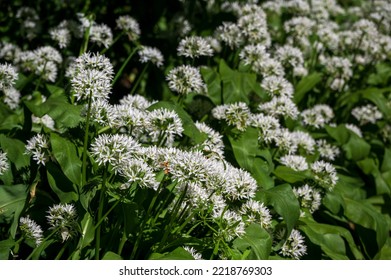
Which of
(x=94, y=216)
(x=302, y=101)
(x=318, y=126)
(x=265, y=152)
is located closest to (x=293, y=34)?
(x=302, y=101)

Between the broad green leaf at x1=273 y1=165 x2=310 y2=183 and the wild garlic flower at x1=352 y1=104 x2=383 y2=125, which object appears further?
the wild garlic flower at x1=352 y1=104 x2=383 y2=125

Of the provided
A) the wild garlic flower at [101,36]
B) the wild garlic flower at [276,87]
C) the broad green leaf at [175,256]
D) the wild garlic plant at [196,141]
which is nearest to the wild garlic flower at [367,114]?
the wild garlic plant at [196,141]

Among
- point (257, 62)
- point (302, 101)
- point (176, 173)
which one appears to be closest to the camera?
point (176, 173)

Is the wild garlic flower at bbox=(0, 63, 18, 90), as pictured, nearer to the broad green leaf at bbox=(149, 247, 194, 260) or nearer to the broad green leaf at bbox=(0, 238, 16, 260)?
the broad green leaf at bbox=(0, 238, 16, 260)

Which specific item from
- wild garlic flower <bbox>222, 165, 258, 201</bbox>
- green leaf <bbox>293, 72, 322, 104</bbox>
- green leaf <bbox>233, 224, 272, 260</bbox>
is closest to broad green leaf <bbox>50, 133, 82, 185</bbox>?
wild garlic flower <bbox>222, 165, 258, 201</bbox>
